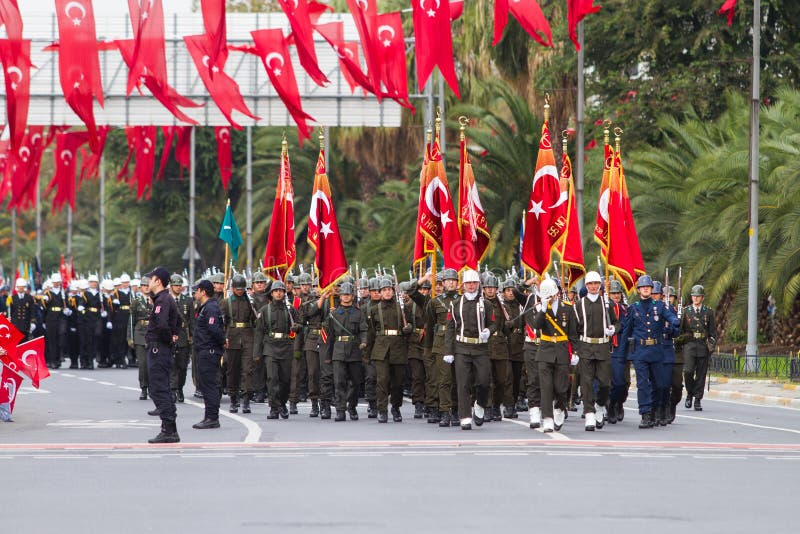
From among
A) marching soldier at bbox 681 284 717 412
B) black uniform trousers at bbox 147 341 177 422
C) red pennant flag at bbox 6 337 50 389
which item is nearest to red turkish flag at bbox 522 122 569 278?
marching soldier at bbox 681 284 717 412

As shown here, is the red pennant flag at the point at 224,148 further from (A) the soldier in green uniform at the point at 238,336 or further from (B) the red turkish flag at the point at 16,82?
(A) the soldier in green uniform at the point at 238,336

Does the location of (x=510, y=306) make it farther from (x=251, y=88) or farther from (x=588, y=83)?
(x=251, y=88)

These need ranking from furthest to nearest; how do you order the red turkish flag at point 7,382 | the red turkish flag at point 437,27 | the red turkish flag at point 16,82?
1. the red turkish flag at point 16,82
2. the red turkish flag at point 437,27
3. the red turkish flag at point 7,382

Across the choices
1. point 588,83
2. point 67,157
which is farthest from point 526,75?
point 67,157

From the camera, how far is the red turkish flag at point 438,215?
24.0 meters

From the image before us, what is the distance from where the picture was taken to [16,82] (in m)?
42.4

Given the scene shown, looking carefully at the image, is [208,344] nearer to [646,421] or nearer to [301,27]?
[646,421]

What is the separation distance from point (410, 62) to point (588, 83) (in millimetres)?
10360

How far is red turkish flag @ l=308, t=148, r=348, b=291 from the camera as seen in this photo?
24.1 meters

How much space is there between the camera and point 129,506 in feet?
38.5

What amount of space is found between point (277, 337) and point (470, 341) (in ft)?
10.6

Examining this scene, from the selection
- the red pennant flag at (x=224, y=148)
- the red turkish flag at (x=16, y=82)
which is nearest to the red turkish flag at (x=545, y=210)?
the red turkish flag at (x=16, y=82)

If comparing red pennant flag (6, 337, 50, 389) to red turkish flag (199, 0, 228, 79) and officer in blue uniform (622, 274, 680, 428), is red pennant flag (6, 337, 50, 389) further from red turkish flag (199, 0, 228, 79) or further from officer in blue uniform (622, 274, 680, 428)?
red turkish flag (199, 0, 228, 79)

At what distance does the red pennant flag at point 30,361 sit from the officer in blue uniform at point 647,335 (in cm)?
699
